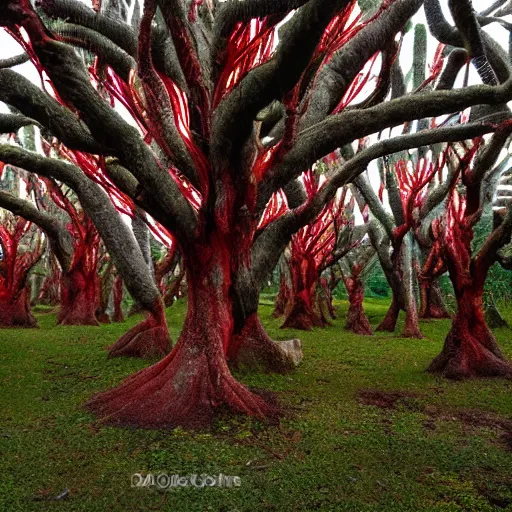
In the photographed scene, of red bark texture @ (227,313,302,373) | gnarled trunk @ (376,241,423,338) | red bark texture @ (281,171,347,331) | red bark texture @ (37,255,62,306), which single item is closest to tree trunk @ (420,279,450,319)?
gnarled trunk @ (376,241,423,338)

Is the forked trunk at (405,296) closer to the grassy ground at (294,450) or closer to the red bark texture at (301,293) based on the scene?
the red bark texture at (301,293)

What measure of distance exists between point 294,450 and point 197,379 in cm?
101

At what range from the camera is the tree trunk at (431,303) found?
472 inches

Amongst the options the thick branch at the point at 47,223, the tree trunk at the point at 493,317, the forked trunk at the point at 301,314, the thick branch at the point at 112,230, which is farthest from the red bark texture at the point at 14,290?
the tree trunk at the point at 493,317

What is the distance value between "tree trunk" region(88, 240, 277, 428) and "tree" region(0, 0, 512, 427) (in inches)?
0.4

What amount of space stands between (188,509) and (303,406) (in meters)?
1.94

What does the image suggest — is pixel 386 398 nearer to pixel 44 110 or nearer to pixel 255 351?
pixel 255 351

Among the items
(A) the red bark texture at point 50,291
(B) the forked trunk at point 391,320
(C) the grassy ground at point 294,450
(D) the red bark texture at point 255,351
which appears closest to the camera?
(C) the grassy ground at point 294,450

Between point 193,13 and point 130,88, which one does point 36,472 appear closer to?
point 130,88

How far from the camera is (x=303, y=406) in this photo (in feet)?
13.4

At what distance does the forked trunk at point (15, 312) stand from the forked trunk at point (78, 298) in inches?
28.5

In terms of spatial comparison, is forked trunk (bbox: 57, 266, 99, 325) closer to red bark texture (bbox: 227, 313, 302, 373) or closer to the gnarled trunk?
red bark texture (bbox: 227, 313, 302, 373)

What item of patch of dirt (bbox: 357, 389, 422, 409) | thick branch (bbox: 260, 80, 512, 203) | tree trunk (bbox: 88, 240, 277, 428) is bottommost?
patch of dirt (bbox: 357, 389, 422, 409)

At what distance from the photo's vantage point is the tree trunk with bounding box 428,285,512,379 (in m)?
5.27
